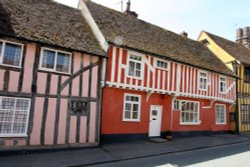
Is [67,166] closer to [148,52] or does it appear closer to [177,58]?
[148,52]

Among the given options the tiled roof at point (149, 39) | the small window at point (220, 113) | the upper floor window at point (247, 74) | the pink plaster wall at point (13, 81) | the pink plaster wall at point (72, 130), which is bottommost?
the pink plaster wall at point (72, 130)

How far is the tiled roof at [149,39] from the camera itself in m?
13.0

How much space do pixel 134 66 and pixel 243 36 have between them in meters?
18.9

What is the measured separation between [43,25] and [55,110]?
4473 mm

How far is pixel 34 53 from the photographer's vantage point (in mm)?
9625

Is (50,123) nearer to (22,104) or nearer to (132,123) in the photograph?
(22,104)

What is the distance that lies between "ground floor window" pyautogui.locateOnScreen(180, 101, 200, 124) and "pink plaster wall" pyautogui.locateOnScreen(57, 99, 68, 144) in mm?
8445

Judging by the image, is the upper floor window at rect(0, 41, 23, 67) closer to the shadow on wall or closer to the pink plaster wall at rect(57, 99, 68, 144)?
the shadow on wall

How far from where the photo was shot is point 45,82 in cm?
975

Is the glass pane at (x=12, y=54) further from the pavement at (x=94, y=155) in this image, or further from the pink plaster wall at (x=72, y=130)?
the pavement at (x=94, y=155)

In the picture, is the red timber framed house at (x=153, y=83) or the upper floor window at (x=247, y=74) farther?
the upper floor window at (x=247, y=74)

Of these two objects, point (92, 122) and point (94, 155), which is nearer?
point (94, 155)

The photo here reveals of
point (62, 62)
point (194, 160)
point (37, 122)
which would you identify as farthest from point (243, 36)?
point (37, 122)

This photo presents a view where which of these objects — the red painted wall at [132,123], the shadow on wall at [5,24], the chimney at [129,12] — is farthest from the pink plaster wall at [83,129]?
the chimney at [129,12]
